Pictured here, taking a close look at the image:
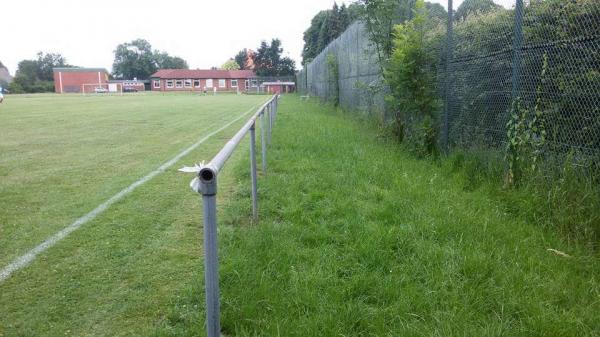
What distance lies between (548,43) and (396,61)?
10.4 ft

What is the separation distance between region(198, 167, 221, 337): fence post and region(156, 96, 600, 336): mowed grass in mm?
580

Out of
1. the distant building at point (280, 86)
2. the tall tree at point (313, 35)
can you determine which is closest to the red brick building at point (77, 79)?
the distant building at point (280, 86)

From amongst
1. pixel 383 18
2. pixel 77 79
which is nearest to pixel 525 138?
pixel 383 18

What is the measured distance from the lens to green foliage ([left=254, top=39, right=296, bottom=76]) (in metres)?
90.9

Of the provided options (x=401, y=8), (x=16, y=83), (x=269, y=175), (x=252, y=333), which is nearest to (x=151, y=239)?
(x=252, y=333)

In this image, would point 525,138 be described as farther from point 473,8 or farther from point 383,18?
point 383,18

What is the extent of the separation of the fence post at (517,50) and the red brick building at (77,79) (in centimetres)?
9920

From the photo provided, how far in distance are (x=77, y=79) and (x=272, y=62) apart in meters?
39.5

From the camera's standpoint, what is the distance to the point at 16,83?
8844 centimetres

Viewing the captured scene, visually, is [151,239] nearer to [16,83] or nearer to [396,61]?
[396,61]

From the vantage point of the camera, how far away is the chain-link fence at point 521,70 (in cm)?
435

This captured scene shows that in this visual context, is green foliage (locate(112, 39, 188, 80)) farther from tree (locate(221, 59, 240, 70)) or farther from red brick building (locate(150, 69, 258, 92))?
red brick building (locate(150, 69, 258, 92))

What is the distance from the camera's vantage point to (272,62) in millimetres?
92000

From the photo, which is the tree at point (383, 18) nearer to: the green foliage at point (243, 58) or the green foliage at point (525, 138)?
the green foliage at point (525, 138)
